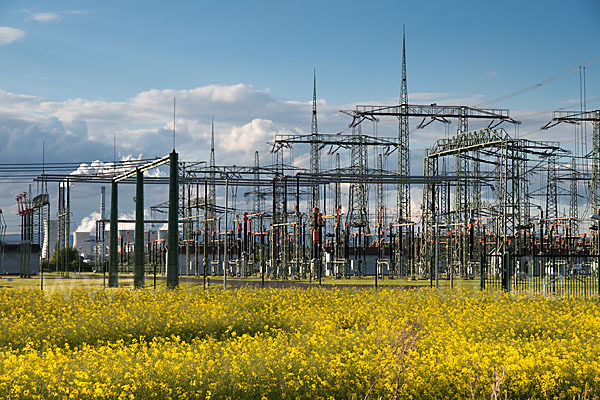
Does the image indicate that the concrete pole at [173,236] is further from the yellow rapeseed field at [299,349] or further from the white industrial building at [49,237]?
the white industrial building at [49,237]

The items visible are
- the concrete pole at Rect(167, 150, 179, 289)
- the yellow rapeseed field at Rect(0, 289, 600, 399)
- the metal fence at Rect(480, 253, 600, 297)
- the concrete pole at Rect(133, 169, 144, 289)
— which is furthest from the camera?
the concrete pole at Rect(133, 169, 144, 289)

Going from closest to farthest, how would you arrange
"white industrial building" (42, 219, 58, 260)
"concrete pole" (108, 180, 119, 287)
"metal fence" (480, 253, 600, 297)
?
"metal fence" (480, 253, 600, 297)
"concrete pole" (108, 180, 119, 287)
"white industrial building" (42, 219, 58, 260)

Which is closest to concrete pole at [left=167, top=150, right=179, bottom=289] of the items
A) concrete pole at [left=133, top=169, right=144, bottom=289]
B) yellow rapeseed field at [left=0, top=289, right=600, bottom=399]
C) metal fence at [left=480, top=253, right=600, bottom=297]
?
concrete pole at [left=133, top=169, right=144, bottom=289]

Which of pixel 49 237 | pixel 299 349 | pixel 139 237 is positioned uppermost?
pixel 139 237

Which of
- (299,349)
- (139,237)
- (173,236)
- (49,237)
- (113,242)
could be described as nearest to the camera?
(299,349)

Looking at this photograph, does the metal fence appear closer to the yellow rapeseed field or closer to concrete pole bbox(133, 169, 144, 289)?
the yellow rapeseed field

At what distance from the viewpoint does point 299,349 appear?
9.21 metres

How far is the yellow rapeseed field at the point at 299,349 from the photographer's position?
299 inches

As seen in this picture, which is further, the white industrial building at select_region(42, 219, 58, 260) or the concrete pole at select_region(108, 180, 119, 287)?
the white industrial building at select_region(42, 219, 58, 260)

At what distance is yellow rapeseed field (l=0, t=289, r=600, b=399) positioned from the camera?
24.9ft

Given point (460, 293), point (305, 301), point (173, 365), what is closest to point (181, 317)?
point (305, 301)

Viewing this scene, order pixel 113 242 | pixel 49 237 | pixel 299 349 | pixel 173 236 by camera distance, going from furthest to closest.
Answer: pixel 49 237, pixel 113 242, pixel 173 236, pixel 299 349

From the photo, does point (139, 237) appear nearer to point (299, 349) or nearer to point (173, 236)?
point (173, 236)

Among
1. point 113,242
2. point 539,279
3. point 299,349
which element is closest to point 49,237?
point 113,242
